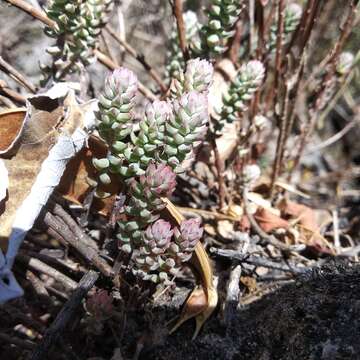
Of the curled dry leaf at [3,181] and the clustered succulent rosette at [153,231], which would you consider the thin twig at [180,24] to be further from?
the curled dry leaf at [3,181]

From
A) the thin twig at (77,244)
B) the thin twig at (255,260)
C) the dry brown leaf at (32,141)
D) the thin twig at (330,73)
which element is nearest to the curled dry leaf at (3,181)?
the dry brown leaf at (32,141)

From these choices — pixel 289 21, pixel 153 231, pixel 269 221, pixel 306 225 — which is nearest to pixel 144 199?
pixel 153 231

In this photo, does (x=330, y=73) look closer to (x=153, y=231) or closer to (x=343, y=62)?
(x=343, y=62)

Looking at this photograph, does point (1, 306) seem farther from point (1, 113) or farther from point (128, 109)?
point (128, 109)

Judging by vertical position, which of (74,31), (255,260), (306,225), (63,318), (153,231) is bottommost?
(306,225)

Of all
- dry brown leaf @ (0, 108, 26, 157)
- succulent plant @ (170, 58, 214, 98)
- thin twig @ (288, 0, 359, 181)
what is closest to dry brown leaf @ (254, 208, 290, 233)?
thin twig @ (288, 0, 359, 181)

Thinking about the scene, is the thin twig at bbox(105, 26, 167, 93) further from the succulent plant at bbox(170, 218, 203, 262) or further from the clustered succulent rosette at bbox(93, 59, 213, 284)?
the succulent plant at bbox(170, 218, 203, 262)

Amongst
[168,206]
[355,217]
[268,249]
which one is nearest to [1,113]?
[168,206]
